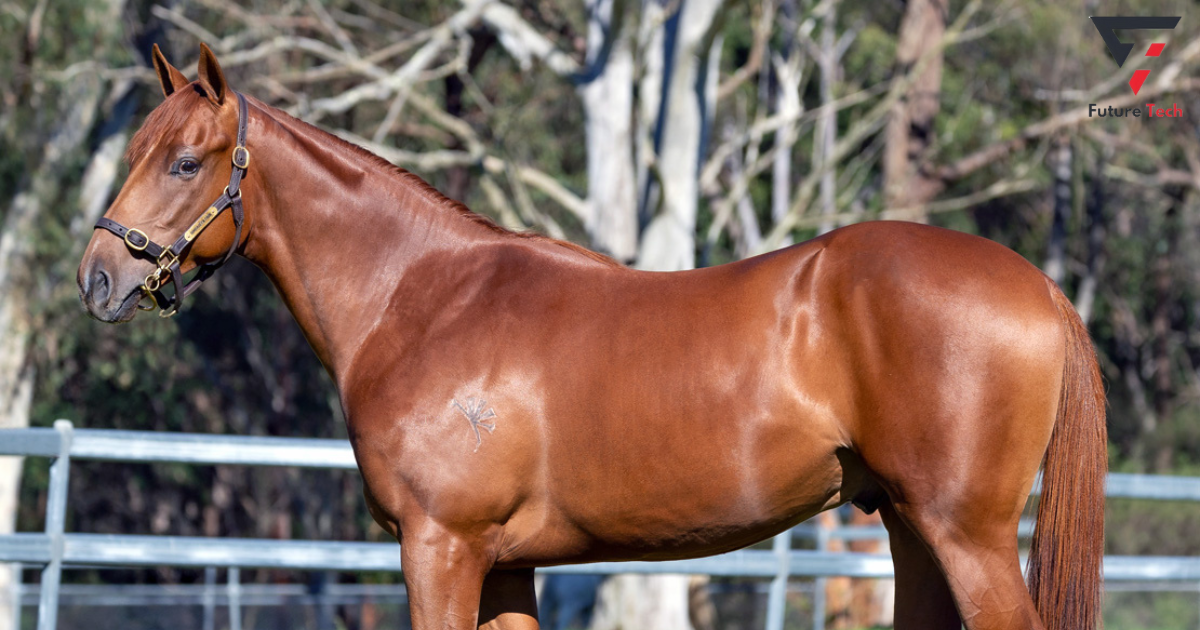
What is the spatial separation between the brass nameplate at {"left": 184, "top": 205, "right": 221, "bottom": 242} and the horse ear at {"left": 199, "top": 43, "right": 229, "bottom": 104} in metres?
0.36

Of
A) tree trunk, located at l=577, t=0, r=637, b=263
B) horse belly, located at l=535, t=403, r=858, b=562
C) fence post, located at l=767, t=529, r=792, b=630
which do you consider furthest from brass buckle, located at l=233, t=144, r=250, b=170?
tree trunk, located at l=577, t=0, r=637, b=263

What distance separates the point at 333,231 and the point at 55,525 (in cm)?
167

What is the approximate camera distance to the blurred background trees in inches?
437

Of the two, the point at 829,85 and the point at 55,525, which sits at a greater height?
the point at 829,85

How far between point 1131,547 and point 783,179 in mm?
8734

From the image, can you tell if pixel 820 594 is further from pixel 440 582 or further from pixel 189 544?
pixel 440 582

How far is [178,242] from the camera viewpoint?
11.0ft

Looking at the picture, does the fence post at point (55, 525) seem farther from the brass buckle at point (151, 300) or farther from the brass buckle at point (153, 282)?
the brass buckle at point (153, 282)

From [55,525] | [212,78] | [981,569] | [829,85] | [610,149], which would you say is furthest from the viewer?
[829,85]

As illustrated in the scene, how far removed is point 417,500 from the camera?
3229 millimetres

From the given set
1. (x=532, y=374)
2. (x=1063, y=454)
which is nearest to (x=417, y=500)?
(x=532, y=374)

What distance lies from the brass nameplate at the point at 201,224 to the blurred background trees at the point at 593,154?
6382mm

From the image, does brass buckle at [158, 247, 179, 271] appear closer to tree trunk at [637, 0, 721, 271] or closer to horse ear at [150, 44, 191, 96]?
horse ear at [150, 44, 191, 96]

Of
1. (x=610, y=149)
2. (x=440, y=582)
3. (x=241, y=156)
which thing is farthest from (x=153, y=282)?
(x=610, y=149)
